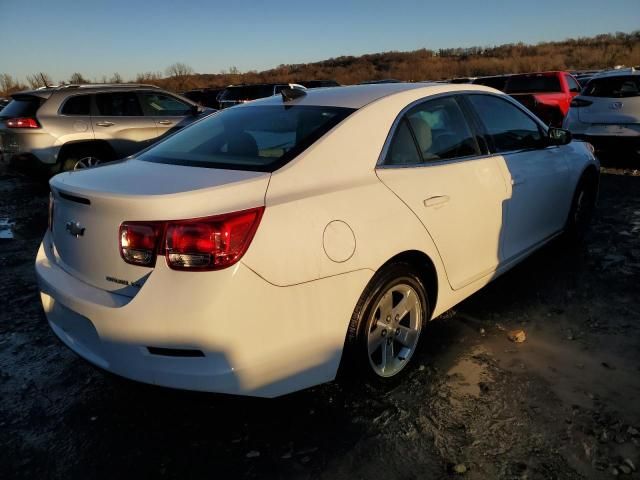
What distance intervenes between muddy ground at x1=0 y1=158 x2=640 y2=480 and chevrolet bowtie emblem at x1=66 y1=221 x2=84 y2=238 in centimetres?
70

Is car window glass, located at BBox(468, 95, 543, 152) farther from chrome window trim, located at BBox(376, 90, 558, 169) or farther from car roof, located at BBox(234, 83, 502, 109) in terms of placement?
car roof, located at BBox(234, 83, 502, 109)

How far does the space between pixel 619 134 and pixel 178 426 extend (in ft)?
26.6

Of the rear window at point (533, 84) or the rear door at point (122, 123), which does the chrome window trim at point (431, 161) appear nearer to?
the rear door at point (122, 123)

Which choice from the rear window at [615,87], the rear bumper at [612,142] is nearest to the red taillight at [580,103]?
the rear window at [615,87]

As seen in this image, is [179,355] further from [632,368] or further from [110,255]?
[632,368]

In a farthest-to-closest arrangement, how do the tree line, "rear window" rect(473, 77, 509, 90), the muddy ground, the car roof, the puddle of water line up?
the tree line, "rear window" rect(473, 77, 509, 90), the puddle of water, the car roof, the muddy ground

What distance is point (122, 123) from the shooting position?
27.3 ft

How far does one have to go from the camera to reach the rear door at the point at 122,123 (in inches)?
320

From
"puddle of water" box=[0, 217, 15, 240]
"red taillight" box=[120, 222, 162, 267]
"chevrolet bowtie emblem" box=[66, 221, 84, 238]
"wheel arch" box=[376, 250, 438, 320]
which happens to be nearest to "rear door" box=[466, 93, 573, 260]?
"wheel arch" box=[376, 250, 438, 320]

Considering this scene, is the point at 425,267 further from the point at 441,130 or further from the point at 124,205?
the point at 124,205

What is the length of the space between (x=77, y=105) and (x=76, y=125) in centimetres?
37

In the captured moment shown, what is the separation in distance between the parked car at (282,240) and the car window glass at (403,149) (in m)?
0.01

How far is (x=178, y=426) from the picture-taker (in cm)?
256

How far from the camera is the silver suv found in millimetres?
7578
